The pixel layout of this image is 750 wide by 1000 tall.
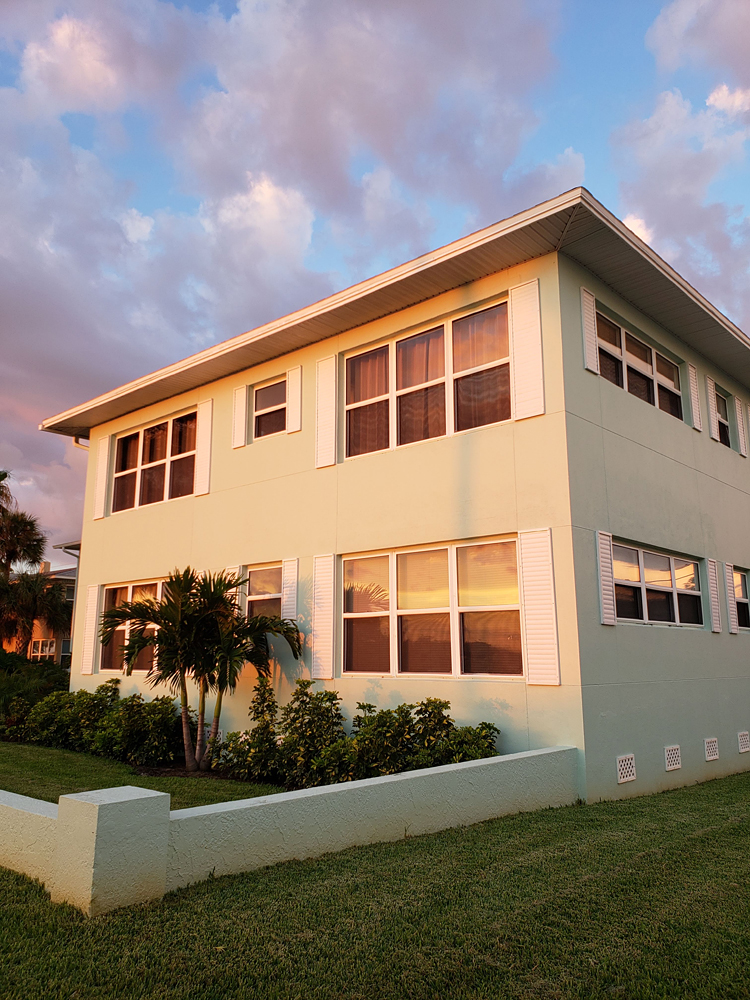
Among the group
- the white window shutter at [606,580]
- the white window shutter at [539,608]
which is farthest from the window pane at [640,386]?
the white window shutter at [539,608]

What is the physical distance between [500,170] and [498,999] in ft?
46.4

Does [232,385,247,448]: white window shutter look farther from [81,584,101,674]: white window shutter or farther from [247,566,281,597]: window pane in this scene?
[81,584,101,674]: white window shutter

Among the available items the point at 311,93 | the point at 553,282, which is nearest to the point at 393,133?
the point at 311,93

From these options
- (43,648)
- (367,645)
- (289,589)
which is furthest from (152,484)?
(43,648)

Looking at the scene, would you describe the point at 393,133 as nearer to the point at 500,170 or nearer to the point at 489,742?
the point at 500,170

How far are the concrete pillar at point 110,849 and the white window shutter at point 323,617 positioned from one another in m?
5.47

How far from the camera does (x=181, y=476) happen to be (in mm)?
12477

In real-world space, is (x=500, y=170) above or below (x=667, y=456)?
above

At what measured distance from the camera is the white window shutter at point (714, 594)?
1010cm

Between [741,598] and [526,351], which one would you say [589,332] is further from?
[741,598]

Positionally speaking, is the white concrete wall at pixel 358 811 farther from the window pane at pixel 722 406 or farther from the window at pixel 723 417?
the window pane at pixel 722 406

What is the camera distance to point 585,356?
843 cm

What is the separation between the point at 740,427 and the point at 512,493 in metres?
6.08

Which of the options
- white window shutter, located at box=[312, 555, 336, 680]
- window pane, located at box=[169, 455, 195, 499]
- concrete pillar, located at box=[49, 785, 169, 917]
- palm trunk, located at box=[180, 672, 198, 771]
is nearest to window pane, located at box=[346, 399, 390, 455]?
white window shutter, located at box=[312, 555, 336, 680]
